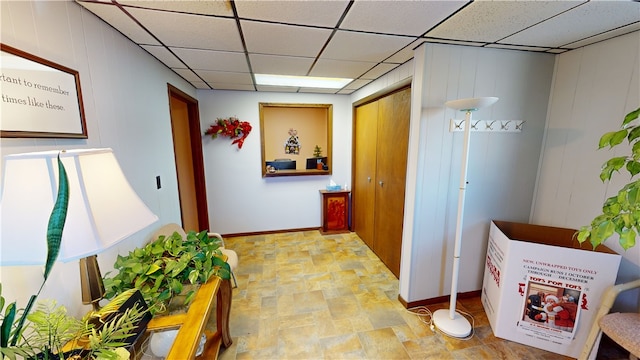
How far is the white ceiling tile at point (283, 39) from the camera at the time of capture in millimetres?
1505

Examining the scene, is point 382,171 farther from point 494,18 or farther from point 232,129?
point 232,129

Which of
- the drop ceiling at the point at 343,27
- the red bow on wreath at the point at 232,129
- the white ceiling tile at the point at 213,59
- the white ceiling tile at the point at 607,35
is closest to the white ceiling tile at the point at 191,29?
the drop ceiling at the point at 343,27

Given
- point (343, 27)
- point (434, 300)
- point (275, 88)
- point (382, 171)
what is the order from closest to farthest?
point (343, 27), point (434, 300), point (382, 171), point (275, 88)

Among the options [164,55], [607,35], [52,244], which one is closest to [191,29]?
[164,55]

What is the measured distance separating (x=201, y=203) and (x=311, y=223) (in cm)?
169

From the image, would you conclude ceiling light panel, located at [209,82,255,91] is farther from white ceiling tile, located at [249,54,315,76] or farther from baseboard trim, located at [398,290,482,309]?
baseboard trim, located at [398,290,482,309]

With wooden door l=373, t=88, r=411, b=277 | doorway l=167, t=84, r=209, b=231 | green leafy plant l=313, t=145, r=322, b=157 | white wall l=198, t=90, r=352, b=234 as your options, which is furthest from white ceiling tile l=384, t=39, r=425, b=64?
green leafy plant l=313, t=145, r=322, b=157

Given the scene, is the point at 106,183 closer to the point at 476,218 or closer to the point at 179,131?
the point at 476,218

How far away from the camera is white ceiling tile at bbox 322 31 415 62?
1649 mm

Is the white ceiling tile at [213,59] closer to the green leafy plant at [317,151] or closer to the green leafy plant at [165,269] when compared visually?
the green leafy plant at [165,269]

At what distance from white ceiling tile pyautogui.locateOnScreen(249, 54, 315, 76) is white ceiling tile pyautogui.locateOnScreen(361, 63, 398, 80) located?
656mm

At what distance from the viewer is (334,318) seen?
206 cm

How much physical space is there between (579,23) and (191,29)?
2.35 m

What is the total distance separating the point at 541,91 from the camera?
2.04m
